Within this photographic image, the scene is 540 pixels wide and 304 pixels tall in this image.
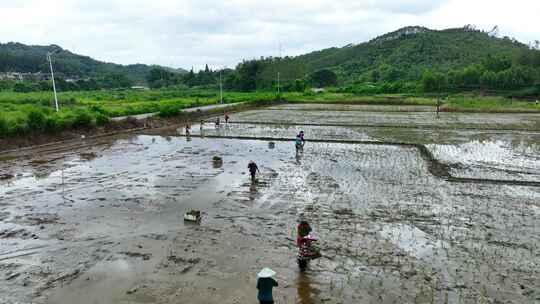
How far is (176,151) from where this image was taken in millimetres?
21250

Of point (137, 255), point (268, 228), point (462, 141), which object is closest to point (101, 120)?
point (137, 255)

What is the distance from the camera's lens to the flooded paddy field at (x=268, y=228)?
7.17 metres

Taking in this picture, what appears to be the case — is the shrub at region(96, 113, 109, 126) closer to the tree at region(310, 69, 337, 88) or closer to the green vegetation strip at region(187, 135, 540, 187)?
the green vegetation strip at region(187, 135, 540, 187)

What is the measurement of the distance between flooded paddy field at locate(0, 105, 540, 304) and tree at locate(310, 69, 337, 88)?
84668 mm

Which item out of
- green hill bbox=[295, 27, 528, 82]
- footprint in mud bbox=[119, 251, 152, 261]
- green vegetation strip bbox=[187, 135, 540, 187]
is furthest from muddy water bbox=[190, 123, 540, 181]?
green hill bbox=[295, 27, 528, 82]

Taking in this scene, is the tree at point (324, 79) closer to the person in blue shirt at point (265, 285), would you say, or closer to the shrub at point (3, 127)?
the shrub at point (3, 127)

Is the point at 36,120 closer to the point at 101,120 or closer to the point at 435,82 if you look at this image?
the point at 101,120

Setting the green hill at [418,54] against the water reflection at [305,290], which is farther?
the green hill at [418,54]

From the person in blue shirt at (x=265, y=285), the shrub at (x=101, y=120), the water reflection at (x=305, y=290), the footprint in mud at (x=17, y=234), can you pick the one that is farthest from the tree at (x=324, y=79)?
the person in blue shirt at (x=265, y=285)

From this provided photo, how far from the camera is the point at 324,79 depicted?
102 meters

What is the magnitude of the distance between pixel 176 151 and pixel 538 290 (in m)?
17.8

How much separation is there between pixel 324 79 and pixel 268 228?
315 feet

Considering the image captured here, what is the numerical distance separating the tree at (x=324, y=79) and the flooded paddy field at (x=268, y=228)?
8467 centimetres

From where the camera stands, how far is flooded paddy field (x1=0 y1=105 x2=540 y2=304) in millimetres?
7168
